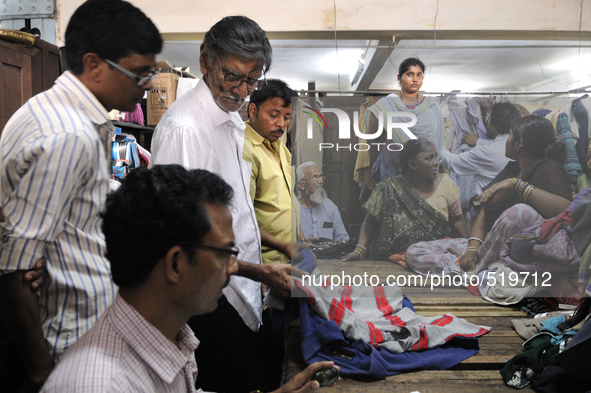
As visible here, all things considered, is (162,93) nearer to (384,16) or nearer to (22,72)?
(22,72)

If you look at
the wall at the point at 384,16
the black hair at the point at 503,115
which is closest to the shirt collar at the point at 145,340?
the black hair at the point at 503,115

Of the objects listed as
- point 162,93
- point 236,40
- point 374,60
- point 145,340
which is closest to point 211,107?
point 236,40

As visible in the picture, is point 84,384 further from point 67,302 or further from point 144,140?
point 144,140

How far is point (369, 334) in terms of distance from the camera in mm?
1666

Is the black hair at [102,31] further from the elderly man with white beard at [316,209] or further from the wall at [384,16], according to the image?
the wall at [384,16]

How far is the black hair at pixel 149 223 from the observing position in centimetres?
72

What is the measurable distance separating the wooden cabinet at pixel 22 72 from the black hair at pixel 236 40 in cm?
223

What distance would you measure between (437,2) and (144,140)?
354cm

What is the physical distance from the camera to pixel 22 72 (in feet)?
10.0

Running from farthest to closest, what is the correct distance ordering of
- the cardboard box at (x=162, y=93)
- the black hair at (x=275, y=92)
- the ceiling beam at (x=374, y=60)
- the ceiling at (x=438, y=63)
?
the ceiling at (x=438, y=63)
the ceiling beam at (x=374, y=60)
the cardboard box at (x=162, y=93)
the black hair at (x=275, y=92)

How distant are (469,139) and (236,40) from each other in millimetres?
890

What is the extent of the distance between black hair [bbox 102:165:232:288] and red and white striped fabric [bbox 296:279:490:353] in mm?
871

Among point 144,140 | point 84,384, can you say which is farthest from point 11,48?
point 84,384

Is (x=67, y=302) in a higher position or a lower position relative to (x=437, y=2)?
lower
